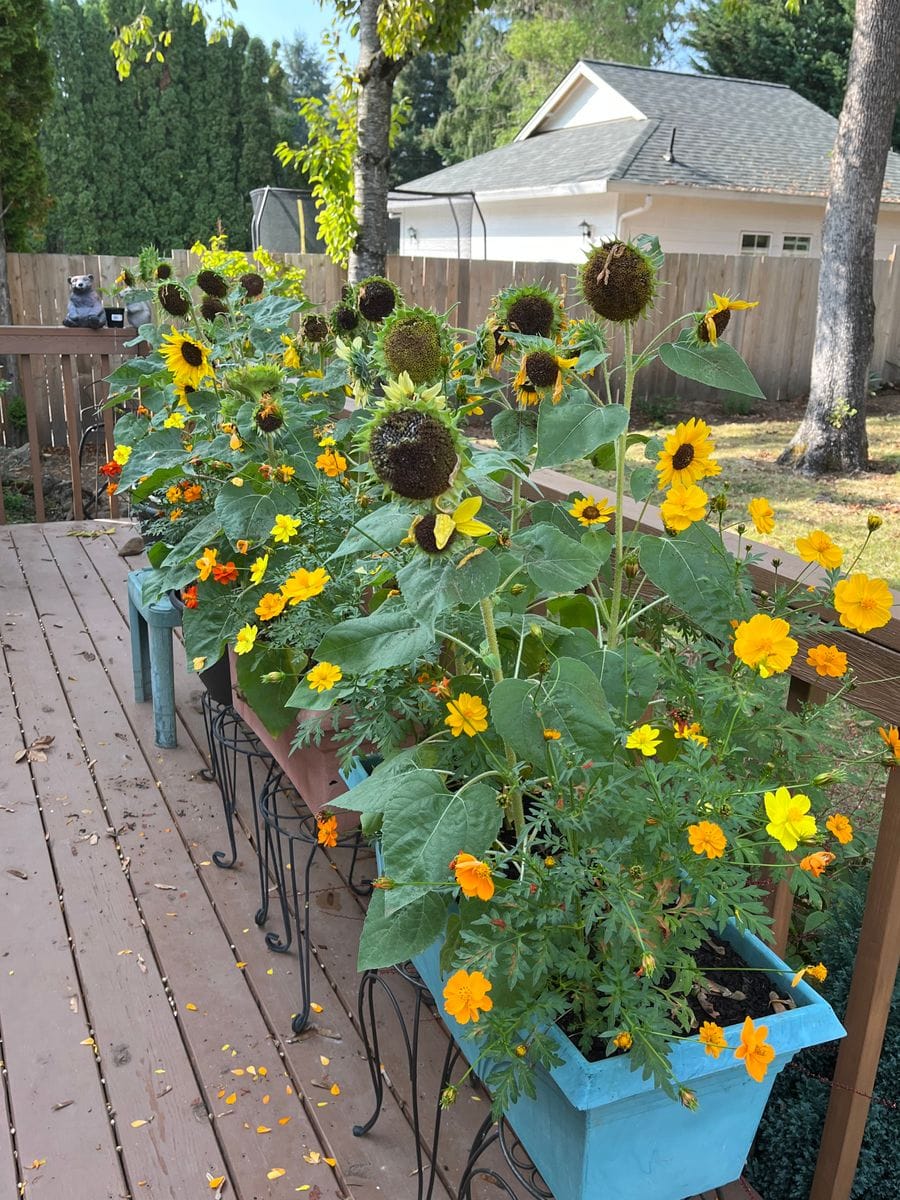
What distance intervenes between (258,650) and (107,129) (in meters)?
16.8

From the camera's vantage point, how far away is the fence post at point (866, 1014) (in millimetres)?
1141

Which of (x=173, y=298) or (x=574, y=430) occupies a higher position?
(x=173, y=298)

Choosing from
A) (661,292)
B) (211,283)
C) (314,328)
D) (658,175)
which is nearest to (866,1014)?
(314,328)

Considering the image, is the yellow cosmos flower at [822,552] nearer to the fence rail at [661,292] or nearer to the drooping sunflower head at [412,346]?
the drooping sunflower head at [412,346]

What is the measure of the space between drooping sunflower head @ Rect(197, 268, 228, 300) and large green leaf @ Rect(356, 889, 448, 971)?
150 cm

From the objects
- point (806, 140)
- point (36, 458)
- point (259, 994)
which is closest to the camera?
point (259, 994)

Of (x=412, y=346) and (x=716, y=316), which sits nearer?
(x=716, y=316)

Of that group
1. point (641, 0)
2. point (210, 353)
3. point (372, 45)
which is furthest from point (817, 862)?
point (641, 0)

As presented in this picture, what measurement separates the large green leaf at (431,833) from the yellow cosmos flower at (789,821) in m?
0.26

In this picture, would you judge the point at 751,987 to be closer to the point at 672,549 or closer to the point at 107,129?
the point at 672,549

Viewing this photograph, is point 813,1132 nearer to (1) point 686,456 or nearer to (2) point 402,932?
(2) point 402,932

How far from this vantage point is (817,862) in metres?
0.85

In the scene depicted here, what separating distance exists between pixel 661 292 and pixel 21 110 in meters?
5.65

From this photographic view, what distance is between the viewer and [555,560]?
1.07m
